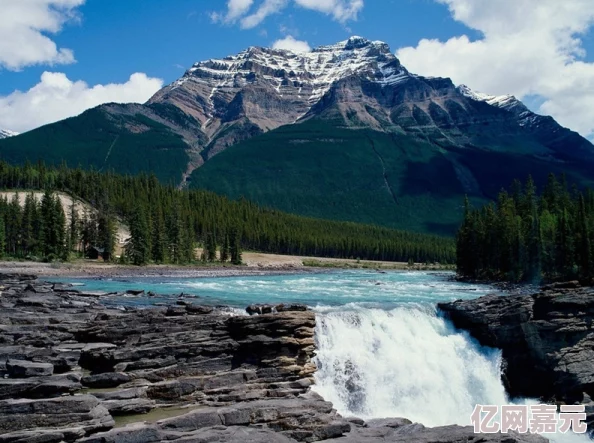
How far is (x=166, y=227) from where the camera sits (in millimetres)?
129000

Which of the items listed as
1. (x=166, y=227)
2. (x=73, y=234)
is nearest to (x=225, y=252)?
(x=166, y=227)

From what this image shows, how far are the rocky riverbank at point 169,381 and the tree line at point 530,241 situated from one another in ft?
198

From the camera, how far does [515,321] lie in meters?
43.7

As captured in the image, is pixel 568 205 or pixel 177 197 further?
pixel 177 197

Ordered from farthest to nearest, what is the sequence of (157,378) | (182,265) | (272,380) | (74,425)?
(182,265), (272,380), (157,378), (74,425)

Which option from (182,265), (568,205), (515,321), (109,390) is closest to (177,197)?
(182,265)

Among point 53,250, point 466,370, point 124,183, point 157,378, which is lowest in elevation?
point 466,370

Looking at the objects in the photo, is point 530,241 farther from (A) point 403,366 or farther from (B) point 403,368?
(B) point 403,368

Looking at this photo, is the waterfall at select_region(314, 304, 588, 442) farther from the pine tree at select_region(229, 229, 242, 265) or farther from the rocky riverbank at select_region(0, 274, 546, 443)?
the pine tree at select_region(229, 229, 242, 265)

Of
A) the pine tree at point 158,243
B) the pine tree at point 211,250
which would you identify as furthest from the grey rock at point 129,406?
the pine tree at point 211,250

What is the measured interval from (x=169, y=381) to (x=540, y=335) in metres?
31.0

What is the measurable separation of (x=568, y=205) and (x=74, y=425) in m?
113

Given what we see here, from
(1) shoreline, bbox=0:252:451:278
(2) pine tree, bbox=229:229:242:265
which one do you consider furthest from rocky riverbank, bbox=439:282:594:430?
(2) pine tree, bbox=229:229:242:265

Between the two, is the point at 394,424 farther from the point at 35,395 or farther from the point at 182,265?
the point at 182,265
